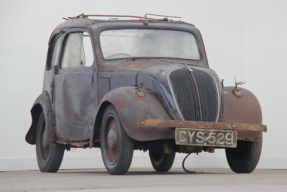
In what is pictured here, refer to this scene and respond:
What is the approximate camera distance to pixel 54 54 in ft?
30.2

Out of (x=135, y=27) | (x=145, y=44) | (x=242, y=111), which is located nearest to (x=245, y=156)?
(x=242, y=111)

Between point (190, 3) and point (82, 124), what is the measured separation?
14.6ft

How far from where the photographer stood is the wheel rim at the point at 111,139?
6.74 m

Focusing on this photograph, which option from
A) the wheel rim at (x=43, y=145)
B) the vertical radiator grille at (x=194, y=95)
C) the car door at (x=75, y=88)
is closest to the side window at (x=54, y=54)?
the car door at (x=75, y=88)

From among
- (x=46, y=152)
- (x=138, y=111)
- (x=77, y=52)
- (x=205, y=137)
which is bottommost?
(x=46, y=152)

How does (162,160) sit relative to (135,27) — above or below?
below

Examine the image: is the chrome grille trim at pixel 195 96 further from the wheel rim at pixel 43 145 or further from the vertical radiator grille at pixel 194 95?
the wheel rim at pixel 43 145

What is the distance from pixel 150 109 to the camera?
6.57 m

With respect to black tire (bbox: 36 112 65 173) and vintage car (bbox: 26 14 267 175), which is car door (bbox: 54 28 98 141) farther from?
black tire (bbox: 36 112 65 173)

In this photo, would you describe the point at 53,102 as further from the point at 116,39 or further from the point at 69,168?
the point at 69,168

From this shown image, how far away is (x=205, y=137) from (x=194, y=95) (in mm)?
533

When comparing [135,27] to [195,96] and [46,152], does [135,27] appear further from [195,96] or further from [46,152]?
[46,152]

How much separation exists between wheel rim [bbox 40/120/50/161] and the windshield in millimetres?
1916

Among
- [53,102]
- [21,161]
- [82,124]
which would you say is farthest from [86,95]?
[21,161]
